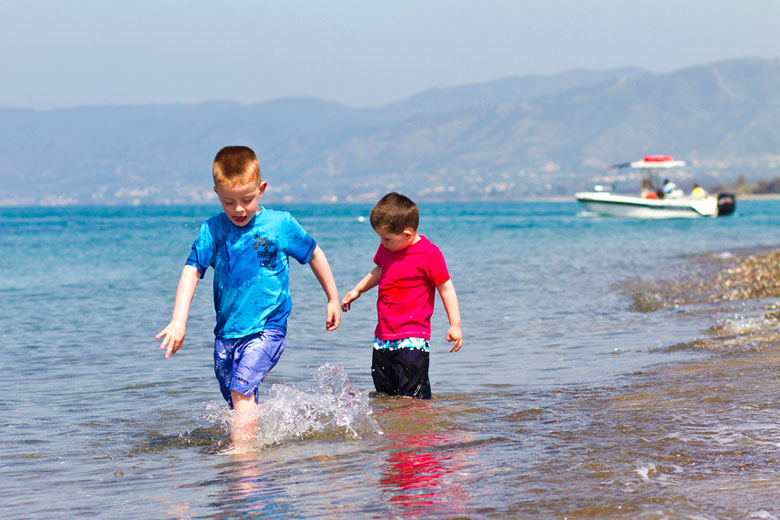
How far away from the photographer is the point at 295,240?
4969 mm

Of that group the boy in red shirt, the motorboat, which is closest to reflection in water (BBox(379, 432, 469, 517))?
the boy in red shirt

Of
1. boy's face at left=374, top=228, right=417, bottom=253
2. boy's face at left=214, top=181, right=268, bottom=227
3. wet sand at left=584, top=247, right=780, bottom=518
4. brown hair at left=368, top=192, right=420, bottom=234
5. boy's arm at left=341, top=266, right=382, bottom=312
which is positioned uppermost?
boy's face at left=214, top=181, right=268, bottom=227

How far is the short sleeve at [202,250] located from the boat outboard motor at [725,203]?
5633cm

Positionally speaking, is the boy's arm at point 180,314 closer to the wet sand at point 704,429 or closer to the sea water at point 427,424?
the sea water at point 427,424

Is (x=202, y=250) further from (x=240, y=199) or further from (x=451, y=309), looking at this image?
(x=451, y=309)

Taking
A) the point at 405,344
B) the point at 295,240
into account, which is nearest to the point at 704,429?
the point at 405,344

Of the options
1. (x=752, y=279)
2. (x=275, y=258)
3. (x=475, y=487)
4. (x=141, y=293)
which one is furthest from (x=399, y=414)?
(x=141, y=293)

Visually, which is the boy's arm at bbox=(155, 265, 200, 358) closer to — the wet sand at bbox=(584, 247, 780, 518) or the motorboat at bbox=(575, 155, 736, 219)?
the wet sand at bbox=(584, 247, 780, 518)

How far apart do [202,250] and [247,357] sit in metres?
0.60

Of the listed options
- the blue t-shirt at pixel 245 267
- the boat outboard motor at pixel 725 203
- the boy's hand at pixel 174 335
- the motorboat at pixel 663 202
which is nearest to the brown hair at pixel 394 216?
the blue t-shirt at pixel 245 267

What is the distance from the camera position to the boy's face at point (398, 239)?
221 inches

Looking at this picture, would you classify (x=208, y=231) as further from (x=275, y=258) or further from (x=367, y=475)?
(x=367, y=475)

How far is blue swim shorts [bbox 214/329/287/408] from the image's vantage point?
4852 millimetres

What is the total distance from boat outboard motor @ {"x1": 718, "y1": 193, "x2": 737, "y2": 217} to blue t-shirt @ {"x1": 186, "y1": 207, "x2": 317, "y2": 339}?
56.2m
